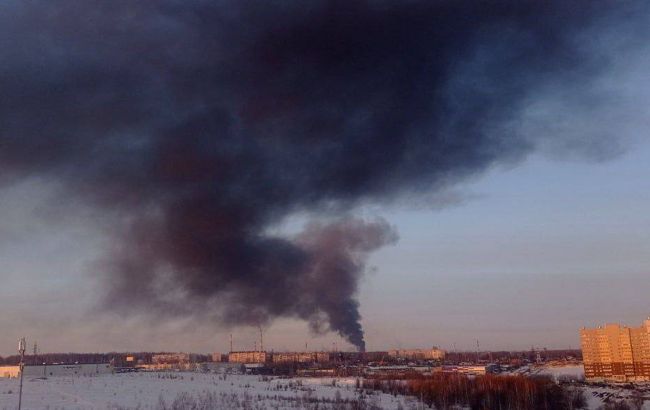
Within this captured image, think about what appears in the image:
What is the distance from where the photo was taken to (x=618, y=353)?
106688mm

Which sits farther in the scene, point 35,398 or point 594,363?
point 594,363

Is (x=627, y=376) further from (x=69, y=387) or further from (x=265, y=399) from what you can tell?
(x=69, y=387)

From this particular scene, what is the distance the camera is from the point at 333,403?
49.4 metres

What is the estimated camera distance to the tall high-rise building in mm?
103812

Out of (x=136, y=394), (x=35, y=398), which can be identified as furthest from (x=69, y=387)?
(x=35, y=398)

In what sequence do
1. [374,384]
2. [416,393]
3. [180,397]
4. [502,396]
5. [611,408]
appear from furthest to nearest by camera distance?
[374,384]
[416,393]
[502,396]
[611,408]
[180,397]

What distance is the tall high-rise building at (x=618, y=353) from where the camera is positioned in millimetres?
103812

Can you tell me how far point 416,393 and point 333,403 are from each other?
19586 millimetres

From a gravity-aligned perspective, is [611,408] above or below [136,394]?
below

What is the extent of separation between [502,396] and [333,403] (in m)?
20.4

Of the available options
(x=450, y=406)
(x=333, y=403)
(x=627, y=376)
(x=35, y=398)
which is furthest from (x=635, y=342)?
(x=35, y=398)

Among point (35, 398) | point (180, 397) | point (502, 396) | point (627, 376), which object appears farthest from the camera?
point (627, 376)

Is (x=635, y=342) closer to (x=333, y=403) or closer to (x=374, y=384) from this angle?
(x=374, y=384)

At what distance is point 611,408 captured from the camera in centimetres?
5512
